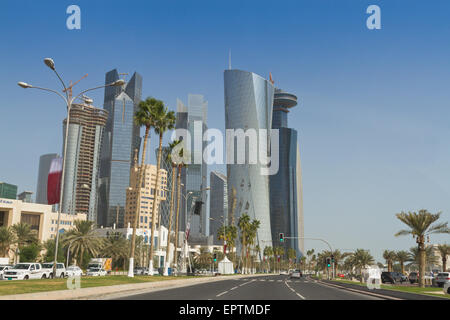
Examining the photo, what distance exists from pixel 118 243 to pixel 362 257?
212 ft

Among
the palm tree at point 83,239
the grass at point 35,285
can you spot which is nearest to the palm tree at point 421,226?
the grass at point 35,285

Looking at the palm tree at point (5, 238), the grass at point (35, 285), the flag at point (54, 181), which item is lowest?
the grass at point (35, 285)

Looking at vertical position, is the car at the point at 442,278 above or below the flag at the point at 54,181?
below

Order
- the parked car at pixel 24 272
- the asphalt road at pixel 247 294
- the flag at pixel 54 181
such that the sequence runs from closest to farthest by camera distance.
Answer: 1. the asphalt road at pixel 247 294
2. the flag at pixel 54 181
3. the parked car at pixel 24 272

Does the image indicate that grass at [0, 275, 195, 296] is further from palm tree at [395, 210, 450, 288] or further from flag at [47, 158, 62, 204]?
palm tree at [395, 210, 450, 288]

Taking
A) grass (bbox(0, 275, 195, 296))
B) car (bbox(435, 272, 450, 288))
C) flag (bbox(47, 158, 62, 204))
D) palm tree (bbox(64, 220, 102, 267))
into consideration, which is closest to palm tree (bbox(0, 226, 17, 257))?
palm tree (bbox(64, 220, 102, 267))

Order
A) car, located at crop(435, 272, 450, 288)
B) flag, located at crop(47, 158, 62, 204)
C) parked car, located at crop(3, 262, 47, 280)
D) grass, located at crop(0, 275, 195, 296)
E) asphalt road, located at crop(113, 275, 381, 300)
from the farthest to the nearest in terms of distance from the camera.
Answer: car, located at crop(435, 272, 450, 288), parked car, located at crop(3, 262, 47, 280), flag, located at crop(47, 158, 62, 204), asphalt road, located at crop(113, 275, 381, 300), grass, located at crop(0, 275, 195, 296)

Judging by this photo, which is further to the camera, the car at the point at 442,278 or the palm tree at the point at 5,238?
the palm tree at the point at 5,238

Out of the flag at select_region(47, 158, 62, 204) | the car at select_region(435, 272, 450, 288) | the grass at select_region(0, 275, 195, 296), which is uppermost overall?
the flag at select_region(47, 158, 62, 204)

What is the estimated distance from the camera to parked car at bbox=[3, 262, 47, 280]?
43344 mm

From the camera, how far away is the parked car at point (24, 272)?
4334cm

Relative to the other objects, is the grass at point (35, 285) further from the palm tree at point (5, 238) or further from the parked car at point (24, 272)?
the palm tree at point (5, 238)
